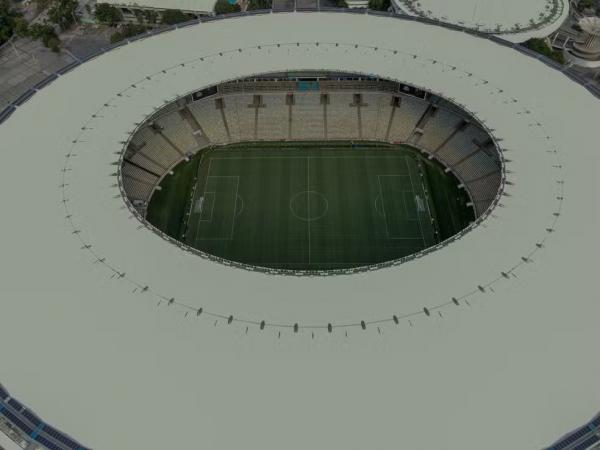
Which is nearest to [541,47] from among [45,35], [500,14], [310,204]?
[500,14]

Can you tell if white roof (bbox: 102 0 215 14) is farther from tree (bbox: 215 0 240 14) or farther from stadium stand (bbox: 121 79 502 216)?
stadium stand (bbox: 121 79 502 216)

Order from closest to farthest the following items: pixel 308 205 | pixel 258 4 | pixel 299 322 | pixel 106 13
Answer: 1. pixel 299 322
2. pixel 308 205
3. pixel 106 13
4. pixel 258 4

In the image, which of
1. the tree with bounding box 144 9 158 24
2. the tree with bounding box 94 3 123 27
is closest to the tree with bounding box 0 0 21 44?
the tree with bounding box 94 3 123 27

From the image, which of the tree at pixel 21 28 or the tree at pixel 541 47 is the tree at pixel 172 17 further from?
the tree at pixel 541 47

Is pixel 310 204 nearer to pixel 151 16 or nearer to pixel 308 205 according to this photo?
pixel 308 205

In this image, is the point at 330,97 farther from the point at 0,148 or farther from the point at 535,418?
the point at 535,418

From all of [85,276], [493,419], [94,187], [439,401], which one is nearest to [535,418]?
[493,419]
